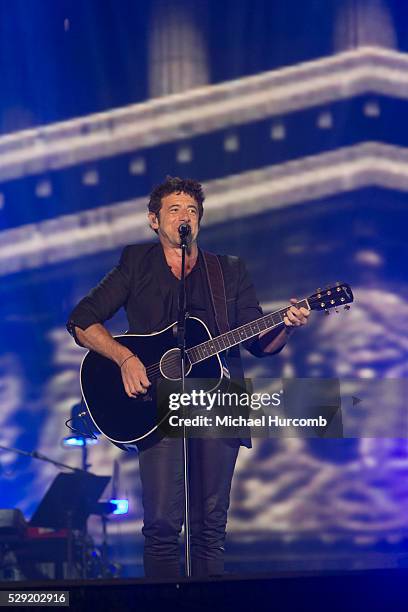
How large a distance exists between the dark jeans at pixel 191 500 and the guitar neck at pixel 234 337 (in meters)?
0.36

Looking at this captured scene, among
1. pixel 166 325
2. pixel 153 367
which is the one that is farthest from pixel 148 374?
pixel 166 325

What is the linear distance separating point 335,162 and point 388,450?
75.4 inches

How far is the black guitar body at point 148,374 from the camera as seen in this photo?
350 centimetres

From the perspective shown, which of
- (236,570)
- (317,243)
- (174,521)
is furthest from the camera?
(317,243)

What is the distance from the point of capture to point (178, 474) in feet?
11.1

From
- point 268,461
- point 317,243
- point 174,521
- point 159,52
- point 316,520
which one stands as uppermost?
point 159,52

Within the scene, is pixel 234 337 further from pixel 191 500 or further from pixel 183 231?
pixel 191 500

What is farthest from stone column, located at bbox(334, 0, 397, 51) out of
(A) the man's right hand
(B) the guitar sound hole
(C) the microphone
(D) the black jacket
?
(A) the man's right hand

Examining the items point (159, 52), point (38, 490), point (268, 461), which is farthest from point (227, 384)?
point (159, 52)

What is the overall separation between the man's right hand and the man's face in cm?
55

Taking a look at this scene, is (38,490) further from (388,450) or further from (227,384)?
(227,384)

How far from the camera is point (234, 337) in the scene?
11.9 ft

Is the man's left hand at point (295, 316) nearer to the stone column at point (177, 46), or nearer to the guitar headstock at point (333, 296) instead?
the guitar headstock at point (333, 296)

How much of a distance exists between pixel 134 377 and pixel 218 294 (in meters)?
0.52
